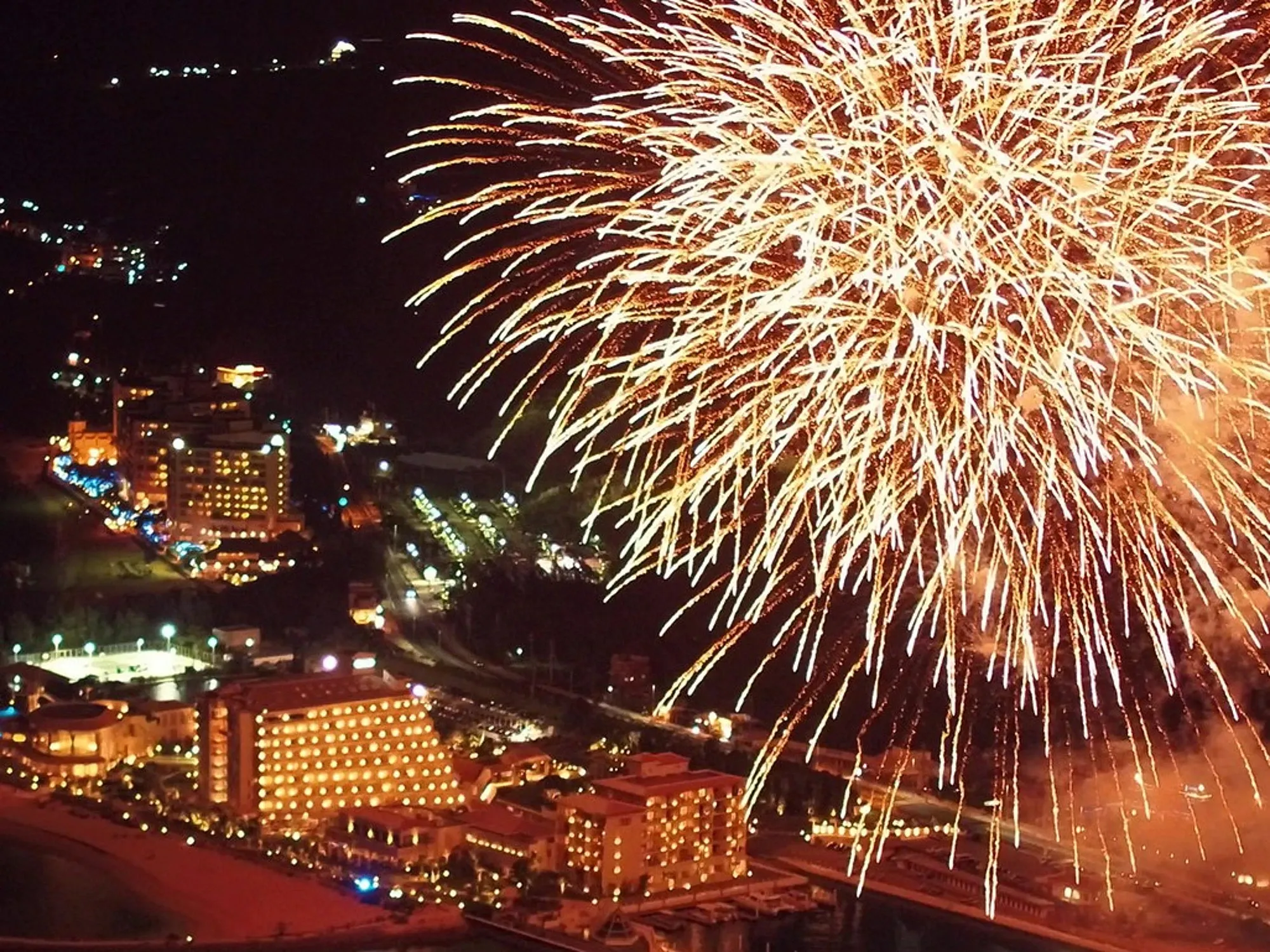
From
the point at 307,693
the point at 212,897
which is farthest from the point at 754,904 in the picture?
the point at 307,693

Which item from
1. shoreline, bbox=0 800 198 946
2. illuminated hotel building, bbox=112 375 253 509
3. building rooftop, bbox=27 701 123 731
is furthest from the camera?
illuminated hotel building, bbox=112 375 253 509

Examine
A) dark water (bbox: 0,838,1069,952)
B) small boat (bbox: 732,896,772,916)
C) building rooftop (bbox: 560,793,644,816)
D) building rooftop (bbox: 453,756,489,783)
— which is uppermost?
building rooftop (bbox: 453,756,489,783)

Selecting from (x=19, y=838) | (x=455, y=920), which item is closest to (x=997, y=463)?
(x=455, y=920)

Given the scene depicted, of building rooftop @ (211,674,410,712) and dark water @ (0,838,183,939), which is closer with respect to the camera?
Result: dark water @ (0,838,183,939)

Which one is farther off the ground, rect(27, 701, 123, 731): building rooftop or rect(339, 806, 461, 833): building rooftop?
rect(27, 701, 123, 731): building rooftop

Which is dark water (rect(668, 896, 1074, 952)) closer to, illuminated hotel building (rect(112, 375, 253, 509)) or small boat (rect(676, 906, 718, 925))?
small boat (rect(676, 906, 718, 925))

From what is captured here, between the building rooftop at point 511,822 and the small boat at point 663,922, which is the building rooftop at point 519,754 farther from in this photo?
the small boat at point 663,922

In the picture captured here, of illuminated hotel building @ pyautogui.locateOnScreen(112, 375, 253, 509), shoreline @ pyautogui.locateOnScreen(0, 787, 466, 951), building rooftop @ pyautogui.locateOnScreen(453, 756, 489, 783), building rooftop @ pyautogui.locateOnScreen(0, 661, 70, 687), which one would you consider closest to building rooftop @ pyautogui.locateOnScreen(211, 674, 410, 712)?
building rooftop @ pyautogui.locateOnScreen(453, 756, 489, 783)
